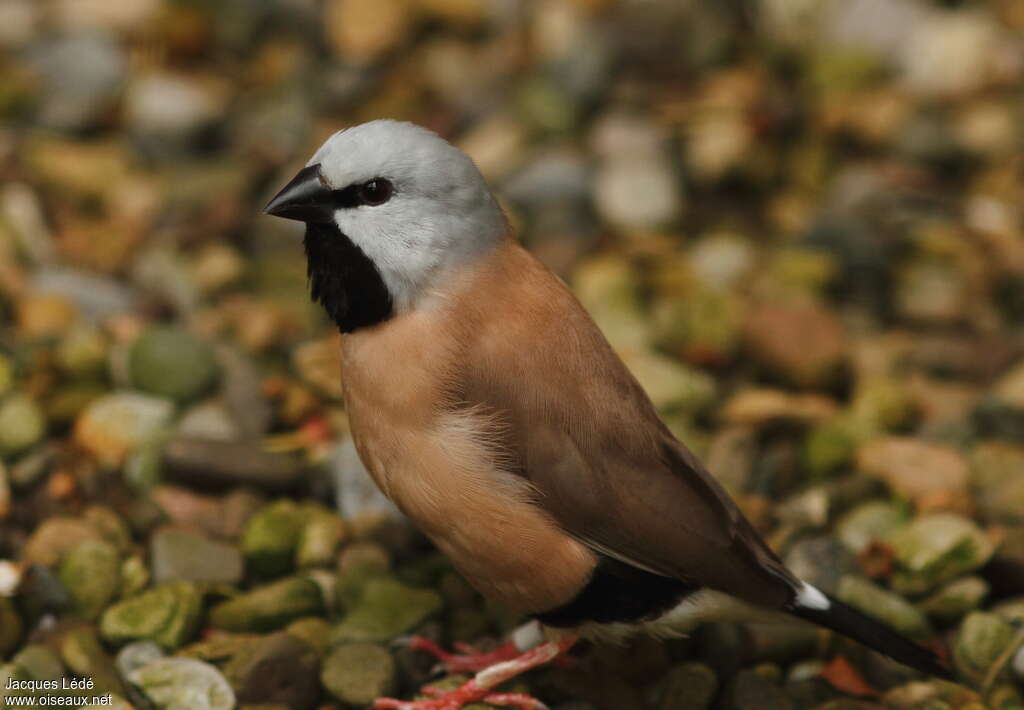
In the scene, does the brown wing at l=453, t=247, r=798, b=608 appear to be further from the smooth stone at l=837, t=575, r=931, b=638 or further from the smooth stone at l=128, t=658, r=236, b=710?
the smooth stone at l=128, t=658, r=236, b=710

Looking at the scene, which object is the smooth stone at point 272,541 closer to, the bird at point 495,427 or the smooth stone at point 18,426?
the bird at point 495,427

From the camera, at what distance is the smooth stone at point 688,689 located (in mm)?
3020

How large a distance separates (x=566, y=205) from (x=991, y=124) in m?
1.94

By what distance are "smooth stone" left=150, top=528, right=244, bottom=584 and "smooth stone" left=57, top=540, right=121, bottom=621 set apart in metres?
0.12

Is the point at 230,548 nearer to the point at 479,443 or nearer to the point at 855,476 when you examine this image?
the point at 479,443

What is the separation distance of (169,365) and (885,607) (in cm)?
217

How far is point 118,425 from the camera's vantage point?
3.65 m

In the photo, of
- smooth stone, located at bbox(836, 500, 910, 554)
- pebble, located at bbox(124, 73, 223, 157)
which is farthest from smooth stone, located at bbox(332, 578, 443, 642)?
pebble, located at bbox(124, 73, 223, 157)

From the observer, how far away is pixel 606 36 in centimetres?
548

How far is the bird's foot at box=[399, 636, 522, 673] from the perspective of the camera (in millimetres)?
3084

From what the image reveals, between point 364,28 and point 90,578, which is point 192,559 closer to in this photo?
point 90,578

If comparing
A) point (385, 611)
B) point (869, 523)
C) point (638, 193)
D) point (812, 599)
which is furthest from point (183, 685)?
point (638, 193)

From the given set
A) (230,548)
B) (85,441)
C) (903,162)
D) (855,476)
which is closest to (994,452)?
(855,476)

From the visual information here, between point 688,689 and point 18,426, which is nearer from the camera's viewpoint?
point 688,689
